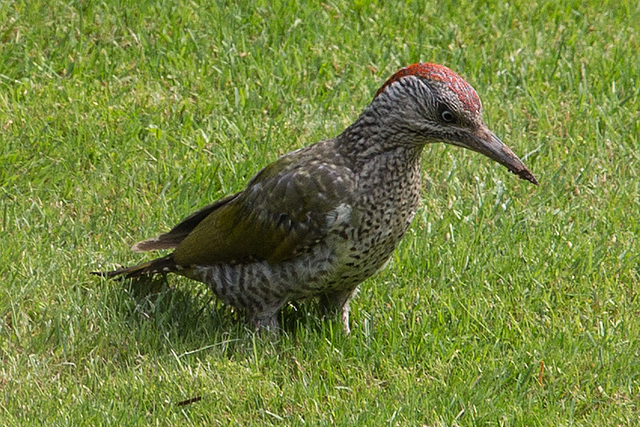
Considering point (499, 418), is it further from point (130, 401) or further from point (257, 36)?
point (257, 36)

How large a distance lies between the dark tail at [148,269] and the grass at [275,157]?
0.24 feet

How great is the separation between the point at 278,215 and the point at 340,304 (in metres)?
0.60

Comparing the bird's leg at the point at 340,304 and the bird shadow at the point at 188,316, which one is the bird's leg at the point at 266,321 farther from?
Answer: the bird's leg at the point at 340,304

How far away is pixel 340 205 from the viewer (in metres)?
5.11

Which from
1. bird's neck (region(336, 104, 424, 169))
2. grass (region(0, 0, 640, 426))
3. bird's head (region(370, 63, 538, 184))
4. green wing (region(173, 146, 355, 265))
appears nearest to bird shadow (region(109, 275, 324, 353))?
grass (region(0, 0, 640, 426))

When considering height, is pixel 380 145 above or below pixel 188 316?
above

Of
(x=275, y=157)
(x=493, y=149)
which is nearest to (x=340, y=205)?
(x=493, y=149)

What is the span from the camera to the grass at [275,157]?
200 inches

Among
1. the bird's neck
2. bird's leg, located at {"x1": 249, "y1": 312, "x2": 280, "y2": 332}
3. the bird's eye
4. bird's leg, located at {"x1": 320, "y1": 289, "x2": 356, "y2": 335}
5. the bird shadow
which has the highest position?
the bird's eye

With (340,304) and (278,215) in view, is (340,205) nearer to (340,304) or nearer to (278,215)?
(278,215)

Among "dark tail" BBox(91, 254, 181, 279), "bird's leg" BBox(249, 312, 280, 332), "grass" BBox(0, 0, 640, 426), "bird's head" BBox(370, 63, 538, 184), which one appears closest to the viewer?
"bird's head" BBox(370, 63, 538, 184)

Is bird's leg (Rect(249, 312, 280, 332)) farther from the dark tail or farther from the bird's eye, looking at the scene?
the bird's eye

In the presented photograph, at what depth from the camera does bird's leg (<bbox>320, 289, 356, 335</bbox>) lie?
5535 mm

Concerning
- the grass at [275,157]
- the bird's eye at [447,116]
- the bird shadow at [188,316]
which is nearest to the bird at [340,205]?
the bird's eye at [447,116]
